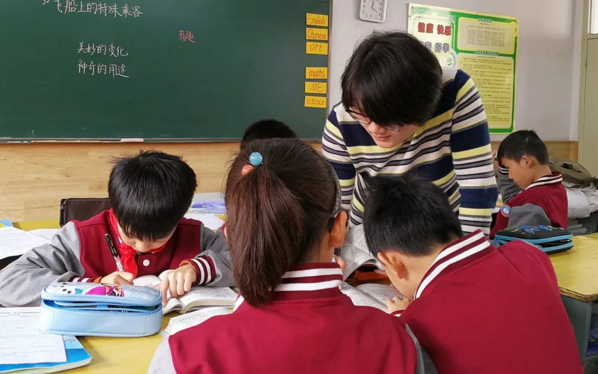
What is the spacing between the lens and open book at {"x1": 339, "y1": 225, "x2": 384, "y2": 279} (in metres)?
1.43

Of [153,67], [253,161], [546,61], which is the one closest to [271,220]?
[253,161]

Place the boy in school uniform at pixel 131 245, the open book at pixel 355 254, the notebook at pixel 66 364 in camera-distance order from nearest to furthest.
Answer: the notebook at pixel 66 364 < the boy in school uniform at pixel 131 245 < the open book at pixel 355 254

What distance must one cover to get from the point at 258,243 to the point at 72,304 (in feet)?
1.70

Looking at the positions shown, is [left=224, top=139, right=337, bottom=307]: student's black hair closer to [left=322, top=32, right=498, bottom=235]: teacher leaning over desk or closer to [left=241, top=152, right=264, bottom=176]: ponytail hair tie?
[left=241, top=152, right=264, bottom=176]: ponytail hair tie

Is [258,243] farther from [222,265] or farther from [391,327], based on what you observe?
[222,265]

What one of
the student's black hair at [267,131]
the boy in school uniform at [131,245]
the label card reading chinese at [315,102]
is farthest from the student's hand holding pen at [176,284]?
the label card reading chinese at [315,102]

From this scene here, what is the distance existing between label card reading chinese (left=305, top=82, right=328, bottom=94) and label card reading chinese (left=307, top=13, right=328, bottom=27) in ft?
1.31

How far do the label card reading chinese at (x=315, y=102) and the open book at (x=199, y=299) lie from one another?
2532 millimetres

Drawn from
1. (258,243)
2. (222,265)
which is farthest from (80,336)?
(258,243)

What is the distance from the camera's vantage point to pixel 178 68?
329cm

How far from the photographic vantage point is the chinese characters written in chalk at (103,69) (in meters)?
3.03

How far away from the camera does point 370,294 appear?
1347 mm

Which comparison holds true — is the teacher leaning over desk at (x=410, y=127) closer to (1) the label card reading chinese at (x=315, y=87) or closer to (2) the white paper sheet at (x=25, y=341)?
(2) the white paper sheet at (x=25, y=341)

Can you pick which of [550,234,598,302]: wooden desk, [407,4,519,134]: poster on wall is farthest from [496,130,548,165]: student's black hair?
[407,4,519,134]: poster on wall
